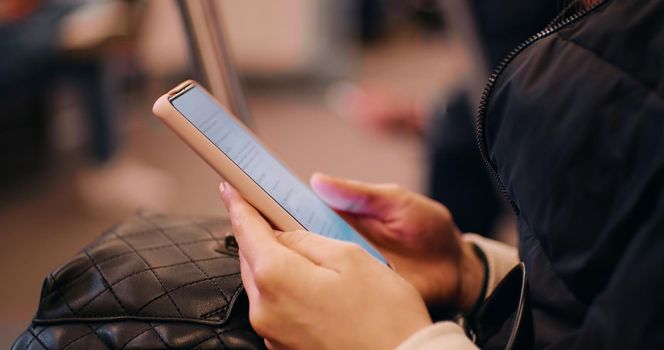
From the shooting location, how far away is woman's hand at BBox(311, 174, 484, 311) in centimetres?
72

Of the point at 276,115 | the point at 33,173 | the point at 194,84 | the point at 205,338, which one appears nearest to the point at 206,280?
the point at 205,338

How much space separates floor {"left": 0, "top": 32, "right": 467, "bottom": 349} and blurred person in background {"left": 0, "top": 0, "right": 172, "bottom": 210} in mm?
58

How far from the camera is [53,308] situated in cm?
53

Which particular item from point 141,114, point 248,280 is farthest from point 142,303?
point 141,114

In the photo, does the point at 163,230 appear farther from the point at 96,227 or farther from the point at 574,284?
the point at 96,227

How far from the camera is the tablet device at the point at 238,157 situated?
1.81ft

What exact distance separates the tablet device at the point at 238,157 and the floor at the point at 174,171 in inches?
37.1

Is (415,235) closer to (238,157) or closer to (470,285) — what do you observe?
(470,285)

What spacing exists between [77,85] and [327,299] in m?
2.36

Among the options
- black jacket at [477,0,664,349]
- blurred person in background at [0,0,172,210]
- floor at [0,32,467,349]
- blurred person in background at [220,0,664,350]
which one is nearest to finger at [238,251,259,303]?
blurred person in background at [220,0,664,350]

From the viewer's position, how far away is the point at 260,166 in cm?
61

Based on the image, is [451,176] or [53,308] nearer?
[53,308]

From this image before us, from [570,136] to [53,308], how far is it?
40 centimetres

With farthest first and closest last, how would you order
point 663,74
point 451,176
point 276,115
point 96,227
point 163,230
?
point 276,115 < point 96,227 < point 451,176 < point 163,230 < point 663,74
